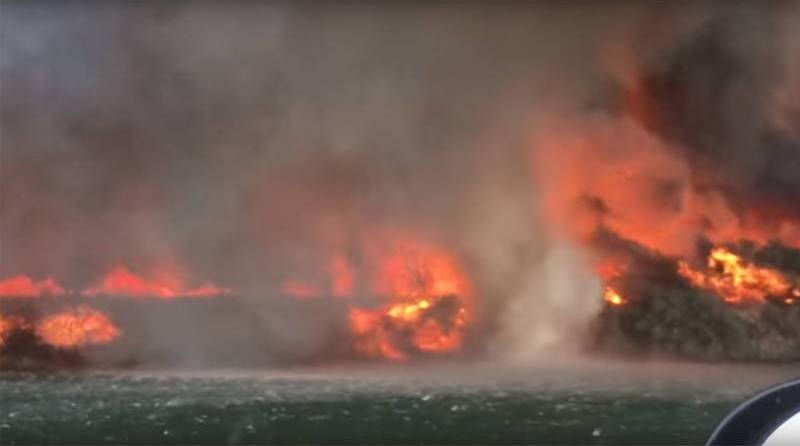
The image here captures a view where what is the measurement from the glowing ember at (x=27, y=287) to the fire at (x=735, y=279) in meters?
1.11

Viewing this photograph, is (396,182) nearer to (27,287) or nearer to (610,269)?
(610,269)

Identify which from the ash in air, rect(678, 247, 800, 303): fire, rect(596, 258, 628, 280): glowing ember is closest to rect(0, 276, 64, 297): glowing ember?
the ash in air

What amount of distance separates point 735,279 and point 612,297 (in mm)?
Answer: 217

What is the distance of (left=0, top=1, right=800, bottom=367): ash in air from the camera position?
1565 millimetres

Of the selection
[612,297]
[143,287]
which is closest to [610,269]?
[612,297]

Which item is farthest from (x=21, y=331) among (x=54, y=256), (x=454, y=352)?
(x=454, y=352)

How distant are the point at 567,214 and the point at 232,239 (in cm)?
60

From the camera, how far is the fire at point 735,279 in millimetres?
1555

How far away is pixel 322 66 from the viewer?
5.24 feet

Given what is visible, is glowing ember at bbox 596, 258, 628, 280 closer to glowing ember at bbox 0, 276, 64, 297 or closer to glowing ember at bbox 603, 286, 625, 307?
glowing ember at bbox 603, 286, 625, 307

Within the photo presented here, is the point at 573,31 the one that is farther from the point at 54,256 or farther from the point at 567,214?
the point at 54,256

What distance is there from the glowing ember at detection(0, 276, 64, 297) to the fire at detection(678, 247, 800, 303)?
1115 mm

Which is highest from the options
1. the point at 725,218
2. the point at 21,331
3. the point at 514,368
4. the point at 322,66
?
the point at 322,66

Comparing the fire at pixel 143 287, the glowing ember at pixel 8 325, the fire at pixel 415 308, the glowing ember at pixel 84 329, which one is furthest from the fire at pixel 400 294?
the glowing ember at pixel 8 325
